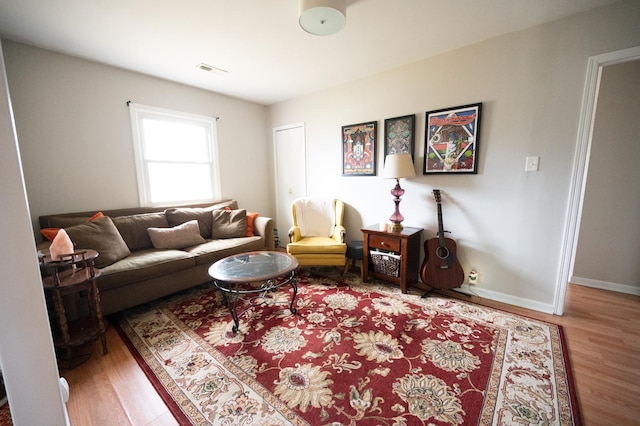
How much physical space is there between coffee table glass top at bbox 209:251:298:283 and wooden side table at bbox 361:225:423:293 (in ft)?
3.16

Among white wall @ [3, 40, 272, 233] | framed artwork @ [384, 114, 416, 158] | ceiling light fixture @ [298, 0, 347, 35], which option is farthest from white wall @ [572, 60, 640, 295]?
A: white wall @ [3, 40, 272, 233]

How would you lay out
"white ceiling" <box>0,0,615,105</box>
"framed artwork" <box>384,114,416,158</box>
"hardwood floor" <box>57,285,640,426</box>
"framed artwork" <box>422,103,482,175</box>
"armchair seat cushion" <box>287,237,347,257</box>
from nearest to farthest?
1. "hardwood floor" <box>57,285,640,426</box>
2. "white ceiling" <box>0,0,615,105</box>
3. "framed artwork" <box>422,103,482,175</box>
4. "framed artwork" <box>384,114,416,158</box>
5. "armchair seat cushion" <box>287,237,347,257</box>

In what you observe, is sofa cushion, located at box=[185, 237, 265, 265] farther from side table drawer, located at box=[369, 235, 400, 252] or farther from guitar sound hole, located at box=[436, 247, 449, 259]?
guitar sound hole, located at box=[436, 247, 449, 259]

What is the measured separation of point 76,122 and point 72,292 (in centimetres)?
190

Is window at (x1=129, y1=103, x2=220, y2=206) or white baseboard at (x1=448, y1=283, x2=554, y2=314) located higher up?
window at (x1=129, y1=103, x2=220, y2=206)

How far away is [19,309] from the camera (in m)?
0.92

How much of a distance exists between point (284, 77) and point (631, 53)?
3018mm

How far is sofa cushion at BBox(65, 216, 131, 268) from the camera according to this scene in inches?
82.3

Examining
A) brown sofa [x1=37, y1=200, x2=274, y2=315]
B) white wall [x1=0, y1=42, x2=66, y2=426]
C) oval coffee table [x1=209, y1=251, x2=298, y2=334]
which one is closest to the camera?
white wall [x1=0, y1=42, x2=66, y2=426]

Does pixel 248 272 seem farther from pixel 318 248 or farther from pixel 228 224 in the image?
pixel 228 224

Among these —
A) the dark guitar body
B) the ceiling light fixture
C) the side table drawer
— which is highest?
the ceiling light fixture

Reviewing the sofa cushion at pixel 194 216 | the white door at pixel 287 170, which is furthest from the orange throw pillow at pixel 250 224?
the white door at pixel 287 170

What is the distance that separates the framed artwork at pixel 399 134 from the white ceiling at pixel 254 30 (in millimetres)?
616

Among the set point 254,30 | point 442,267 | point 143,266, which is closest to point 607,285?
point 442,267
